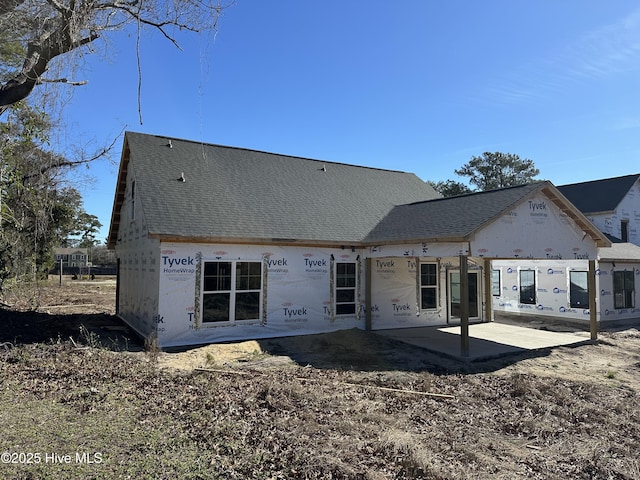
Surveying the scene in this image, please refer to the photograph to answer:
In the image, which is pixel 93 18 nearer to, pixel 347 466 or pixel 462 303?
pixel 347 466

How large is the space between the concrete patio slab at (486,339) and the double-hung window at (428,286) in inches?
37.7

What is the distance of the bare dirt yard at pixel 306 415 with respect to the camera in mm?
4500

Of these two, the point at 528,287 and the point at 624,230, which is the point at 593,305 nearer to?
the point at 528,287

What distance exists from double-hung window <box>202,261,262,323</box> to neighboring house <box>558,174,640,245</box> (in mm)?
20695

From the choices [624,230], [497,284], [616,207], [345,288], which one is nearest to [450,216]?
[345,288]

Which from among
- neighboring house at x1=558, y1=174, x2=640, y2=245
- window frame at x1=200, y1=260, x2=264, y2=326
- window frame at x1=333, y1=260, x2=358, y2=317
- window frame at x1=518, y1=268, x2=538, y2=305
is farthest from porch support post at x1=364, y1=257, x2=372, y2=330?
neighboring house at x1=558, y1=174, x2=640, y2=245

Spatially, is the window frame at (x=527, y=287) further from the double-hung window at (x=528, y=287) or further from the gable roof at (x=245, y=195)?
the gable roof at (x=245, y=195)

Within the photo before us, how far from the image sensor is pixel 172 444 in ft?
15.8

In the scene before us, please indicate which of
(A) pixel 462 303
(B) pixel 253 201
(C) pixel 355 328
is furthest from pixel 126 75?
(C) pixel 355 328

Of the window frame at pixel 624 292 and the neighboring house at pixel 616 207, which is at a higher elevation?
the neighboring house at pixel 616 207

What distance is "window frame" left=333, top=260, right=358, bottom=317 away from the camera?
13.7m

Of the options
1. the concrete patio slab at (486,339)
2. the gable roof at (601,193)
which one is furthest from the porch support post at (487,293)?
the gable roof at (601,193)

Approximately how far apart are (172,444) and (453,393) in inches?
196

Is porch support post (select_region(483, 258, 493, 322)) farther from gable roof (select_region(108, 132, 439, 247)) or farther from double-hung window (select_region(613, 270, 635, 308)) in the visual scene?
double-hung window (select_region(613, 270, 635, 308))
